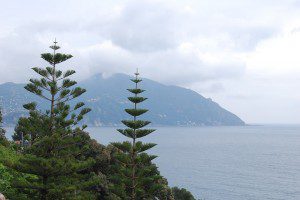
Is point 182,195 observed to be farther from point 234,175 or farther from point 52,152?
point 234,175

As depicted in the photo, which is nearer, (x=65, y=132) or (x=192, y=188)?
(x=65, y=132)

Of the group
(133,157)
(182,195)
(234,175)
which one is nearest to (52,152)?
(133,157)

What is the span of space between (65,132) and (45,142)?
2.35 m

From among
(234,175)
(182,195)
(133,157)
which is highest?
(133,157)

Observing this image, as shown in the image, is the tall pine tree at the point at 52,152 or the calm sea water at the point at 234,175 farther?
the calm sea water at the point at 234,175

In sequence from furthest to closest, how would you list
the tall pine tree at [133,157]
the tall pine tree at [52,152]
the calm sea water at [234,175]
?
the calm sea water at [234,175]
the tall pine tree at [133,157]
the tall pine tree at [52,152]

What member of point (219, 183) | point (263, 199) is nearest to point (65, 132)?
point (263, 199)

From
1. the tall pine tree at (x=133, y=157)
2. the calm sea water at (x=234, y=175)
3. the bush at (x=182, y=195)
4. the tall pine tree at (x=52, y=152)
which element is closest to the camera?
the tall pine tree at (x=52, y=152)

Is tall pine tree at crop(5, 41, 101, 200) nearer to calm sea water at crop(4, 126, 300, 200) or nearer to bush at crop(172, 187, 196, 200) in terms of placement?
bush at crop(172, 187, 196, 200)

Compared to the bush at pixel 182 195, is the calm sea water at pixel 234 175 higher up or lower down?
lower down

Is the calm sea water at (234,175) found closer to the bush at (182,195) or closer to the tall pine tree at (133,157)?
the bush at (182,195)

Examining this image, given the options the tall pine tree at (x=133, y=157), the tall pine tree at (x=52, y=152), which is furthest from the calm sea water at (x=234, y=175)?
the tall pine tree at (x=52, y=152)

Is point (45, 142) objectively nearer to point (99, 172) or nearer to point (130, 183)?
point (130, 183)

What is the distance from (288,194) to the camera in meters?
66.2
